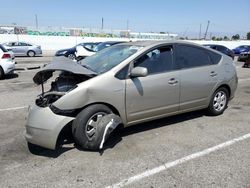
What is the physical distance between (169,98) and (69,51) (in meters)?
18.9

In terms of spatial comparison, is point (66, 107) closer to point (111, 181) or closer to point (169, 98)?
point (111, 181)

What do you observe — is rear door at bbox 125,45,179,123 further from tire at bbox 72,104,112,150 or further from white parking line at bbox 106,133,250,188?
white parking line at bbox 106,133,250,188

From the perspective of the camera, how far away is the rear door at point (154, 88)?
473cm

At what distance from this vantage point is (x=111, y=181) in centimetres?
355

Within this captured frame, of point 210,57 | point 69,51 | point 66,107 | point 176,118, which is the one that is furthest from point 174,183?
point 69,51

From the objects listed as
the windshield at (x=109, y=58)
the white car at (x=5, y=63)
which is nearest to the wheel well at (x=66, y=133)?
the windshield at (x=109, y=58)

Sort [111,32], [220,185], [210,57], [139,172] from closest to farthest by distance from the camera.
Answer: [220,185] → [139,172] → [210,57] → [111,32]

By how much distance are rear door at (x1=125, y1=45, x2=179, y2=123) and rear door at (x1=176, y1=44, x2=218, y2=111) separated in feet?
0.62

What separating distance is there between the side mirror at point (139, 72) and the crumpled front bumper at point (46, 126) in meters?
1.21

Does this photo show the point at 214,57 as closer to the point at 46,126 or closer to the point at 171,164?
the point at 171,164

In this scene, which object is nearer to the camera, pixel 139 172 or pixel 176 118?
pixel 139 172

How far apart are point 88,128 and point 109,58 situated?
146 centimetres

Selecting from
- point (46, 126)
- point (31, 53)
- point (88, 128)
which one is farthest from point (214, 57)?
point (31, 53)

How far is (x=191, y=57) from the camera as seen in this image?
5.64 m
